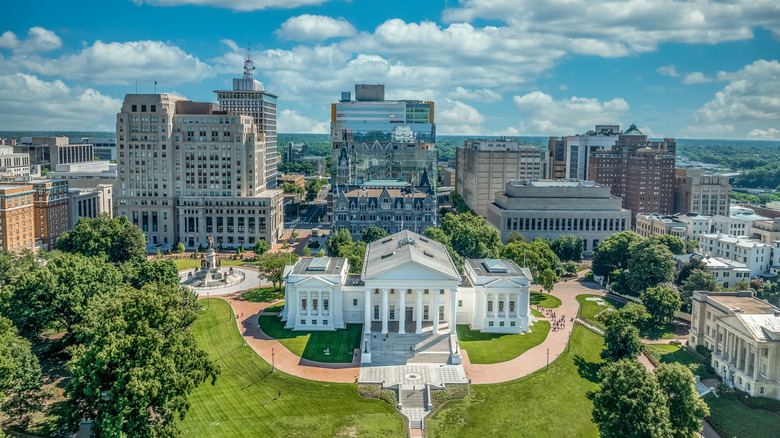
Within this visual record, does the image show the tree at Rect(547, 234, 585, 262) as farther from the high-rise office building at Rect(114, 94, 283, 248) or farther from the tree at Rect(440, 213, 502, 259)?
the high-rise office building at Rect(114, 94, 283, 248)

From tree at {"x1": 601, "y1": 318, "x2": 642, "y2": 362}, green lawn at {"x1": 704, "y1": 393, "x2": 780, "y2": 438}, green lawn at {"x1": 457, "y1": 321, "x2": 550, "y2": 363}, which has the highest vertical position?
tree at {"x1": 601, "y1": 318, "x2": 642, "y2": 362}

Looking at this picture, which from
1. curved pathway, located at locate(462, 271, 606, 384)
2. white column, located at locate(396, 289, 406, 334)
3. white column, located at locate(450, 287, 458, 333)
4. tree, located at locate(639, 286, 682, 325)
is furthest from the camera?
tree, located at locate(639, 286, 682, 325)

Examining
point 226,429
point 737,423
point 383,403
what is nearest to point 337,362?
point 383,403

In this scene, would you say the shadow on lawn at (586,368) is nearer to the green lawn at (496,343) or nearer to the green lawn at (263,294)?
the green lawn at (496,343)

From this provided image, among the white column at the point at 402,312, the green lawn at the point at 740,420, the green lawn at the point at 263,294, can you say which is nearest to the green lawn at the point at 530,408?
the green lawn at the point at 740,420

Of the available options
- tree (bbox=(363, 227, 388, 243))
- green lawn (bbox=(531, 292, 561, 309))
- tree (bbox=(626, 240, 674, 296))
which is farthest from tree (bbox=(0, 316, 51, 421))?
tree (bbox=(626, 240, 674, 296))

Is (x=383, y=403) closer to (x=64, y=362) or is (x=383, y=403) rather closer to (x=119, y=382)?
(x=119, y=382)

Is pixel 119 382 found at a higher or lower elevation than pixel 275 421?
higher

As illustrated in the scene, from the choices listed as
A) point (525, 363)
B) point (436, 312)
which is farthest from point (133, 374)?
point (525, 363)
